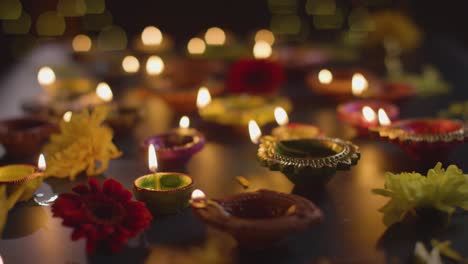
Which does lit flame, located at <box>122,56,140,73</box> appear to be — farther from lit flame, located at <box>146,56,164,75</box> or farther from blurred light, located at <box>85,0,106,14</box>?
blurred light, located at <box>85,0,106,14</box>

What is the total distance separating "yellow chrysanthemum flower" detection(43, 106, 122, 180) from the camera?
150 centimetres

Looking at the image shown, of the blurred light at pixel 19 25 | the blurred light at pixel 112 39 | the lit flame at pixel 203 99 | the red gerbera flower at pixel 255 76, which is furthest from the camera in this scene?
the blurred light at pixel 19 25

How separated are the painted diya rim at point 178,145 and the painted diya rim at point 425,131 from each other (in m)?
0.49

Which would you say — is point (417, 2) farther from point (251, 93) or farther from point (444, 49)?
point (251, 93)

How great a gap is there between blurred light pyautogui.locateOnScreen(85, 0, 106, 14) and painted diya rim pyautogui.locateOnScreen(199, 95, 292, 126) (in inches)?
113

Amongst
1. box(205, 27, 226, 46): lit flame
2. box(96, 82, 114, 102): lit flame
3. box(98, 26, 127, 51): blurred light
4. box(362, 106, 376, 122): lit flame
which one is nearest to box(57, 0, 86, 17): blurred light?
box(98, 26, 127, 51): blurred light

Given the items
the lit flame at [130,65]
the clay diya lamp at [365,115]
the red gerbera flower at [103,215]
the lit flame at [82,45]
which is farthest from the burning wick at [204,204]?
the lit flame at [82,45]

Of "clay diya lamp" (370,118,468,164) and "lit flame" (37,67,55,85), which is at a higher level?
"lit flame" (37,67,55,85)

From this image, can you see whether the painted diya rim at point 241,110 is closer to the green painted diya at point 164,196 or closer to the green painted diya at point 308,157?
the green painted diya at point 308,157

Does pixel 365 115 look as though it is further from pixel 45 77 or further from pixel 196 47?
pixel 196 47

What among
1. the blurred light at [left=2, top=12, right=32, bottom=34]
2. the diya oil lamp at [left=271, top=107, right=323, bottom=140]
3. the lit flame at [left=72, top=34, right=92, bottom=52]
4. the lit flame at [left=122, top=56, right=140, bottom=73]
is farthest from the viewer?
the blurred light at [left=2, top=12, right=32, bottom=34]

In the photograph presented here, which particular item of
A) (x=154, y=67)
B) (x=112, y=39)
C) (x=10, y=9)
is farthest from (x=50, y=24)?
(x=154, y=67)

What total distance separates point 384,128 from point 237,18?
3.42 meters

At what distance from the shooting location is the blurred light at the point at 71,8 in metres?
4.49
